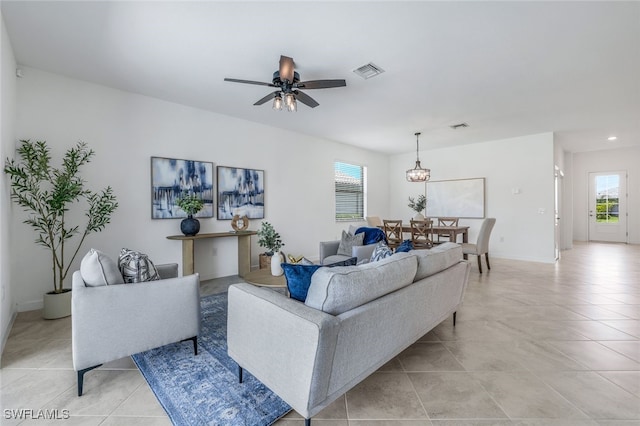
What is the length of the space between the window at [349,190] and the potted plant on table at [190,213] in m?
3.39

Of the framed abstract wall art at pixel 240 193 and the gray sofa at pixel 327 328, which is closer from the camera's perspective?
the gray sofa at pixel 327 328

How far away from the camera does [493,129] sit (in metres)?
5.33

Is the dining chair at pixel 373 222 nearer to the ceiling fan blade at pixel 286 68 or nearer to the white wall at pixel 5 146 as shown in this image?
the ceiling fan blade at pixel 286 68

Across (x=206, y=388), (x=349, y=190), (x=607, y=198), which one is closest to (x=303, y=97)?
(x=206, y=388)

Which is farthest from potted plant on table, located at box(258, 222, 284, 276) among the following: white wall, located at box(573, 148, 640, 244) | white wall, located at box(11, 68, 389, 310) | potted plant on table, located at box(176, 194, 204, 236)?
white wall, located at box(573, 148, 640, 244)

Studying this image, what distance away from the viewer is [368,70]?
2975mm

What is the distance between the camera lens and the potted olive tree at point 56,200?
110 inches

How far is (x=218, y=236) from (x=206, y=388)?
8.58 ft

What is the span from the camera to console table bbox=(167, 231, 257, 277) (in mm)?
3762

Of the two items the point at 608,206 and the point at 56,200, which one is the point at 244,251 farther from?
the point at 608,206

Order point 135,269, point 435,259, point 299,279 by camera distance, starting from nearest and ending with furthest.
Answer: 1. point 299,279
2. point 135,269
3. point 435,259

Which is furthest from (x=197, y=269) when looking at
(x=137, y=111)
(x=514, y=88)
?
(x=514, y=88)

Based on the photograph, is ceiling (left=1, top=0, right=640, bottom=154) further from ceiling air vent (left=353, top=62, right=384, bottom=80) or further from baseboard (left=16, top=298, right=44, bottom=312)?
baseboard (left=16, top=298, right=44, bottom=312)

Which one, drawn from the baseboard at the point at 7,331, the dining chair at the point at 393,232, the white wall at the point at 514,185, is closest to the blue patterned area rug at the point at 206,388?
the baseboard at the point at 7,331
